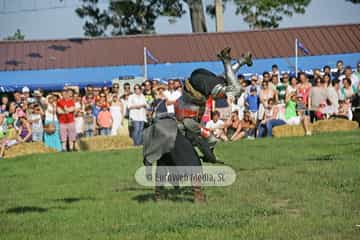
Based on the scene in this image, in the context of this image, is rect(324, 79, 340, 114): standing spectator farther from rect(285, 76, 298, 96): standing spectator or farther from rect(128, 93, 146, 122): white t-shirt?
rect(128, 93, 146, 122): white t-shirt

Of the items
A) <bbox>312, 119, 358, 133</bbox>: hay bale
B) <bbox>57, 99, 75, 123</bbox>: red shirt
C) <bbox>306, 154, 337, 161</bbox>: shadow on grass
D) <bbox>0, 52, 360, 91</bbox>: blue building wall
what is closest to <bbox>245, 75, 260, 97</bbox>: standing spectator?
<bbox>312, 119, 358, 133</bbox>: hay bale

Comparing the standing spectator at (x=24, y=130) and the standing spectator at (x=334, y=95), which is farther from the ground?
the standing spectator at (x=334, y=95)

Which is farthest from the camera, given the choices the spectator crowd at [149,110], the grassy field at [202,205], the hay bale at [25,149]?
the spectator crowd at [149,110]

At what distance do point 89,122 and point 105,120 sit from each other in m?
0.50

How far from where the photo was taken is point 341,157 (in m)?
13.3

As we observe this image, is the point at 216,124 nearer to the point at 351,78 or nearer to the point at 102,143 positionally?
the point at 102,143

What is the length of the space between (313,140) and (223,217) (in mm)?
9206

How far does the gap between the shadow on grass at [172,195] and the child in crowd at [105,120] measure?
9.48 metres

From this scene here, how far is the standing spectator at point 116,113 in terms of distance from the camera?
19969mm

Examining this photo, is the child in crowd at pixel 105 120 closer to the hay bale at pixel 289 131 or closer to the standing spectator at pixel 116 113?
the standing spectator at pixel 116 113

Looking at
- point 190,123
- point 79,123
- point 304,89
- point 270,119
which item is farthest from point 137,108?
point 190,123

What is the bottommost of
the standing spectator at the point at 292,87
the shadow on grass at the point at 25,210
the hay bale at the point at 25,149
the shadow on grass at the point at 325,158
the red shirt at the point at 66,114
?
the hay bale at the point at 25,149

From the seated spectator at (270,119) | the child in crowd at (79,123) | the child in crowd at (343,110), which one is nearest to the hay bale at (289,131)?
the seated spectator at (270,119)

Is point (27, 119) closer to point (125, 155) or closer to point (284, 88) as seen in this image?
point (125, 155)
